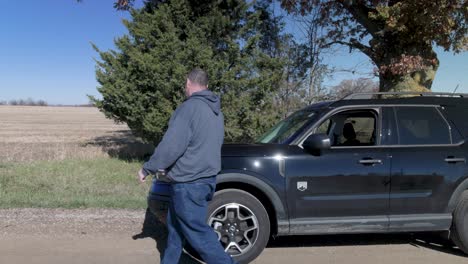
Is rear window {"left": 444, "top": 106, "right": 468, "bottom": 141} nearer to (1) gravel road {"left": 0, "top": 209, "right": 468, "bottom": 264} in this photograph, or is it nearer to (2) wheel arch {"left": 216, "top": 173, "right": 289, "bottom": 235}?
(1) gravel road {"left": 0, "top": 209, "right": 468, "bottom": 264}

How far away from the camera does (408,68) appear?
9.92 meters

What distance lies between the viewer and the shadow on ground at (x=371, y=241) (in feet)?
17.7

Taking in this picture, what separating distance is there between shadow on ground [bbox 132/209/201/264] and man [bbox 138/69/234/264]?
3.68 feet

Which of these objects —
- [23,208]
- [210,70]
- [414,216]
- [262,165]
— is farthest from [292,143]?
[210,70]

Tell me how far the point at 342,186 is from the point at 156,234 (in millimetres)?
2449

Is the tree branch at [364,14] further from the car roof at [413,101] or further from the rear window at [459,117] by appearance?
the rear window at [459,117]

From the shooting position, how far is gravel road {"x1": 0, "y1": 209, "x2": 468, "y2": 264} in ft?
15.9

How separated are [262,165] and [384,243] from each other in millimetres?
1969

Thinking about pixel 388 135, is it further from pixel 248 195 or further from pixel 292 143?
pixel 248 195

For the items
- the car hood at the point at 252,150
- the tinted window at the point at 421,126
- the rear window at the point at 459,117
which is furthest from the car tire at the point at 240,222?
the rear window at the point at 459,117

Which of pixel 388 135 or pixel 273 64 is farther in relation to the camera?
pixel 273 64

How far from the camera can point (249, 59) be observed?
36.0 feet

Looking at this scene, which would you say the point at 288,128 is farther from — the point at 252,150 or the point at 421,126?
the point at 421,126

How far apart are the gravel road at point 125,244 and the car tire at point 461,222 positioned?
0.22m
